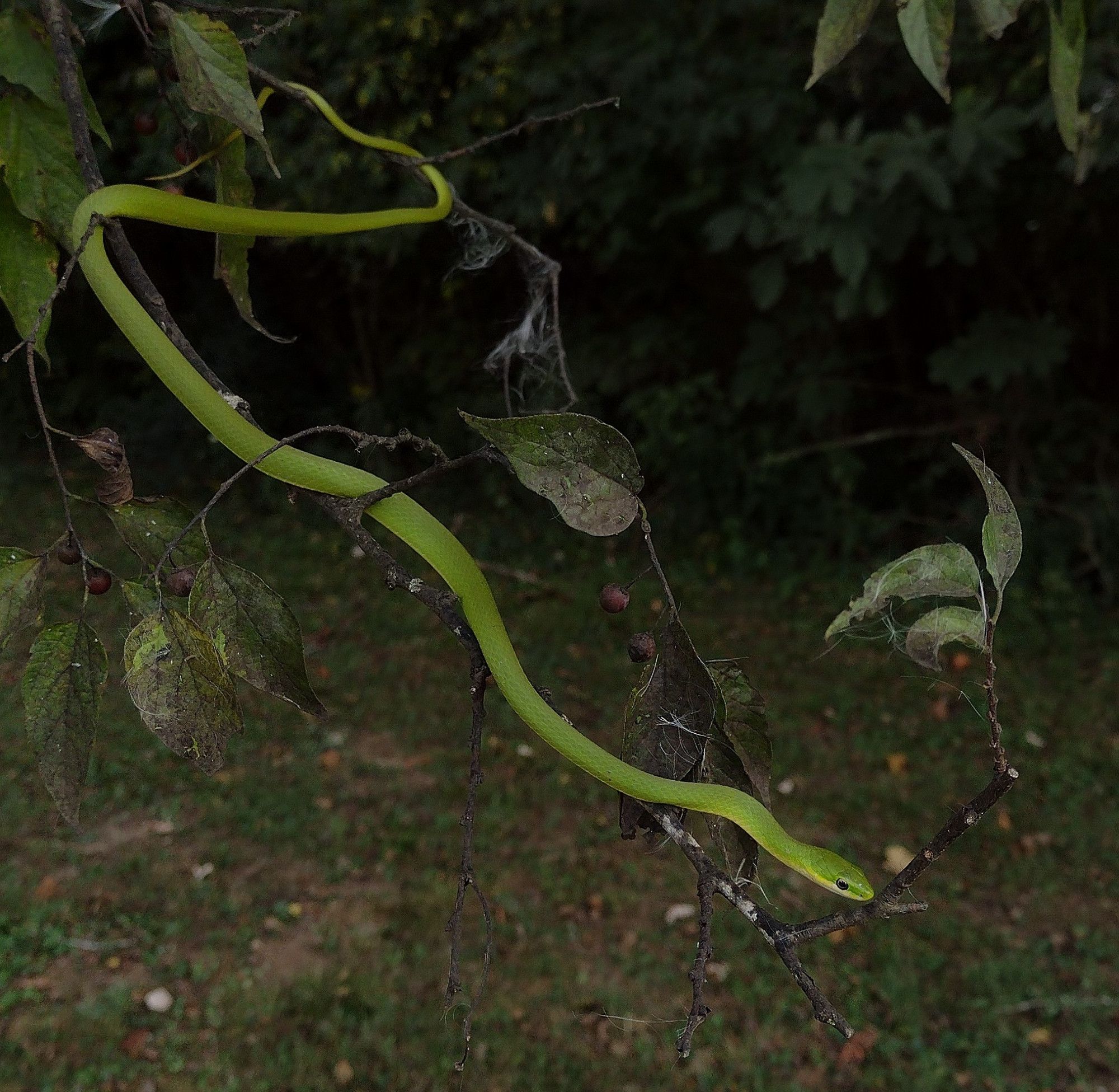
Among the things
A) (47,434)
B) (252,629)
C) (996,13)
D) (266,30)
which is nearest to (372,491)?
(252,629)

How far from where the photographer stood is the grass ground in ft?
11.3

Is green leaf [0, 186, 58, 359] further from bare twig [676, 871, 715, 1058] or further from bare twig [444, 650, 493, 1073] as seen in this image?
bare twig [676, 871, 715, 1058]

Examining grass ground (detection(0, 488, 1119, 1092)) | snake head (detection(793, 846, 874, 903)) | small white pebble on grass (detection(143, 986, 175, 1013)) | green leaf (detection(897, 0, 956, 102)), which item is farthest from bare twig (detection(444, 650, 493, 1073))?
small white pebble on grass (detection(143, 986, 175, 1013))

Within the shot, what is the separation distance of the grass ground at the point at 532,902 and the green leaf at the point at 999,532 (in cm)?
168

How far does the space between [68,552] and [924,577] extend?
0.79 meters

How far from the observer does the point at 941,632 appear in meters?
0.74

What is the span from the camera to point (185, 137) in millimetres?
1436

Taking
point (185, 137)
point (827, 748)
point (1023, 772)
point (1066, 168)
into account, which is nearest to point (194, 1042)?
point (185, 137)

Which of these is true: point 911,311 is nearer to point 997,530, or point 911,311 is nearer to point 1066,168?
point 1066,168

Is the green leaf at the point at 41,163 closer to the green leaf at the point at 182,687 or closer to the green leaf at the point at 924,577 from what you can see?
the green leaf at the point at 182,687

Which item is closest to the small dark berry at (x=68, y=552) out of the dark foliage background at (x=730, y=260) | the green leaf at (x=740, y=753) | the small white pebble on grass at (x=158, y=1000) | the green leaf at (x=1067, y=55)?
the green leaf at (x=740, y=753)

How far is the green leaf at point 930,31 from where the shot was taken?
42.0 inches

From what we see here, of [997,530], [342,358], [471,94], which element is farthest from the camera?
[342,358]

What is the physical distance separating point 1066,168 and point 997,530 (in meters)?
4.80
